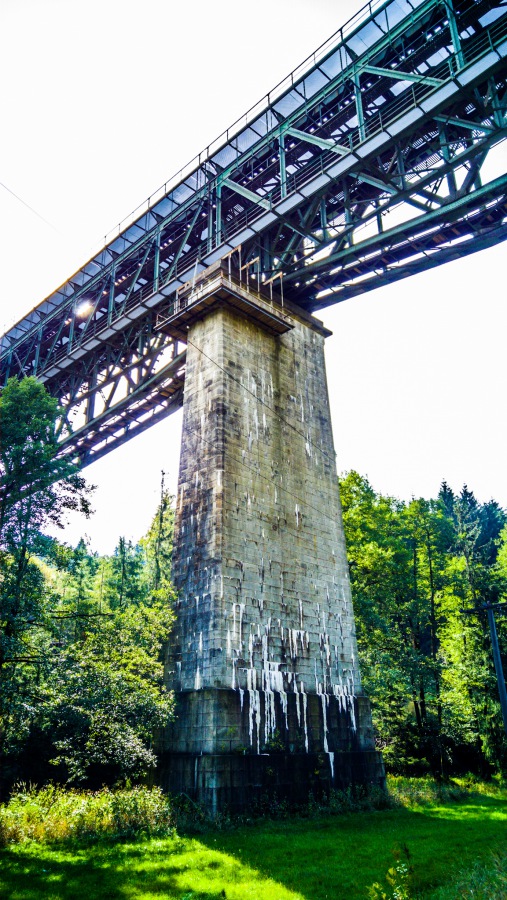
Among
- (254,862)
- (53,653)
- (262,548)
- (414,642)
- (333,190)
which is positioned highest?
(333,190)

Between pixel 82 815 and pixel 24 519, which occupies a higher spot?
pixel 24 519

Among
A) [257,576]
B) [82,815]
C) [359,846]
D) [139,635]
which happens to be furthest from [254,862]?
[257,576]

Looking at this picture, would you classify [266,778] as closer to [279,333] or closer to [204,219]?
[279,333]

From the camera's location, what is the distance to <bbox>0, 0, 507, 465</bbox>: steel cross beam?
61.0 ft

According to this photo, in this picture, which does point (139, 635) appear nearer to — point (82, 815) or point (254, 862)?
point (82, 815)

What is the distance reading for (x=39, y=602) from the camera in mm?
14633

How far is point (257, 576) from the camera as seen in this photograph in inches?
714

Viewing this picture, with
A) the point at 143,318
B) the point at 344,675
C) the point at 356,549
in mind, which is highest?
the point at 143,318

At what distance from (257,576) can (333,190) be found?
14.7 metres

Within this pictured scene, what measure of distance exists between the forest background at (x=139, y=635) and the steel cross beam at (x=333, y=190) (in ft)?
18.8

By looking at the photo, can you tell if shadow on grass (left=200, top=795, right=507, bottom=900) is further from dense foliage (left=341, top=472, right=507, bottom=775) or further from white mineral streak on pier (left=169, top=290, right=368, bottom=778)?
dense foliage (left=341, top=472, right=507, bottom=775)

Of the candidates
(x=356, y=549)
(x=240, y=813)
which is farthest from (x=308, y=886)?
(x=356, y=549)

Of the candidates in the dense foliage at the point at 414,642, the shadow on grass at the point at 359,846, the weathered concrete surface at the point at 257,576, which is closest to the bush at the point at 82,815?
the weathered concrete surface at the point at 257,576

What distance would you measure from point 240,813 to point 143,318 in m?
20.4
